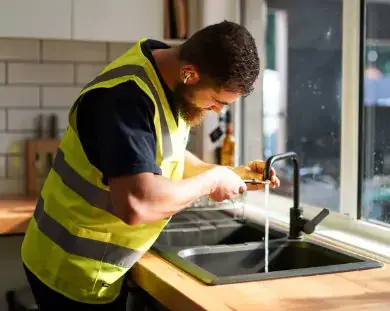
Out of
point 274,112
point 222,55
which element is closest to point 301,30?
point 274,112

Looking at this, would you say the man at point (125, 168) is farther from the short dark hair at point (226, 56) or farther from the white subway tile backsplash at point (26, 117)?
the white subway tile backsplash at point (26, 117)

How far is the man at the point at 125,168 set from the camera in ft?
4.52

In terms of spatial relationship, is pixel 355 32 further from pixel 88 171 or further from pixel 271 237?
pixel 88 171

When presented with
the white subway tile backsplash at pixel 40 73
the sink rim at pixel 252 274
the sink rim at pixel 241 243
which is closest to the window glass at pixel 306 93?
the sink rim at pixel 241 243

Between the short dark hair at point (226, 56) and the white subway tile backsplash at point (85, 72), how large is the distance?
142cm

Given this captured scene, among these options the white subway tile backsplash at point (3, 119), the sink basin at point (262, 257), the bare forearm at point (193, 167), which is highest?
the white subway tile backsplash at point (3, 119)

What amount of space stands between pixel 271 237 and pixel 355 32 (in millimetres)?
679

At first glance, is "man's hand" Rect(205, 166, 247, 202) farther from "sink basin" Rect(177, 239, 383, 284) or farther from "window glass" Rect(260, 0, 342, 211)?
"window glass" Rect(260, 0, 342, 211)

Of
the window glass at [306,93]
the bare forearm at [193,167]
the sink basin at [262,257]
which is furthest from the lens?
the window glass at [306,93]

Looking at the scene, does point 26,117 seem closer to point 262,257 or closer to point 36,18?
point 36,18

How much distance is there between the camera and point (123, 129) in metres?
1.35

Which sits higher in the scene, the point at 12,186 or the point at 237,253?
the point at 12,186

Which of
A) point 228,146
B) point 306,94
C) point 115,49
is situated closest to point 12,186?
point 115,49

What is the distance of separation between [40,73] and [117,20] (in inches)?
16.7
